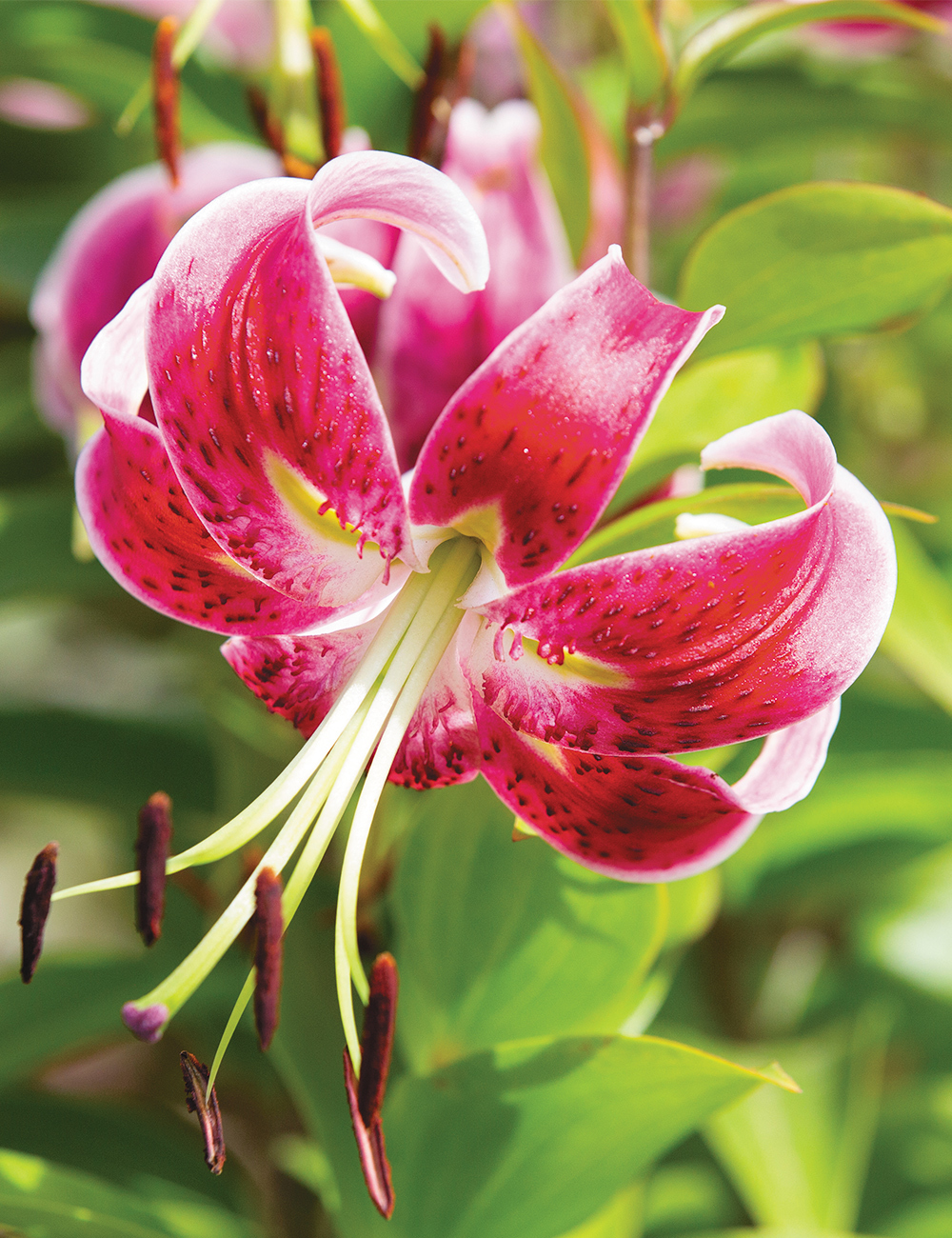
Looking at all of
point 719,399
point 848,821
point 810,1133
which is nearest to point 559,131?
point 719,399

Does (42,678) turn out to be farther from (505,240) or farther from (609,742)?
(609,742)

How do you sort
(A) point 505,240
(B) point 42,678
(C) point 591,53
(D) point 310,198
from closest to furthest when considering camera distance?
(D) point 310,198 → (A) point 505,240 → (C) point 591,53 → (B) point 42,678

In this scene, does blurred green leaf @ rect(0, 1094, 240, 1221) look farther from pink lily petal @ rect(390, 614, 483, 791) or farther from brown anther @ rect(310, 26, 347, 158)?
brown anther @ rect(310, 26, 347, 158)

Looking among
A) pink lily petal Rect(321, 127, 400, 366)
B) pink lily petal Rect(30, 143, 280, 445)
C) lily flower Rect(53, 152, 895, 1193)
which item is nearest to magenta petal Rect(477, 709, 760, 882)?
lily flower Rect(53, 152, 895, 1193)

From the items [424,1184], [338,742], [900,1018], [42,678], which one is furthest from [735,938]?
[42,678]

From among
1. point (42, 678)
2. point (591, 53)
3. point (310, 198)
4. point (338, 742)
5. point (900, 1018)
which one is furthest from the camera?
point (42, 678)

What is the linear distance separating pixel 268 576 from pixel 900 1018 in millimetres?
739

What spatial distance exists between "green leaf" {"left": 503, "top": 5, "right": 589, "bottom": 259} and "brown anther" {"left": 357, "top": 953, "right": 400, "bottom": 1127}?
0.38 m

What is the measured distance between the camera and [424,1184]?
512 millimetres

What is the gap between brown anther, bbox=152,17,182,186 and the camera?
525 mm

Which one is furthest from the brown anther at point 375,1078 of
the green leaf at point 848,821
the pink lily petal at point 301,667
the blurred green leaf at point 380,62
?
the blurred green leaf at point 380,62

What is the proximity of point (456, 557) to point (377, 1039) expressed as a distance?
17 centimetres

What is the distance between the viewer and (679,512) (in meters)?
0.44

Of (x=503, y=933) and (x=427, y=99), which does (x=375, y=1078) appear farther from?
(x=427, y=99)
